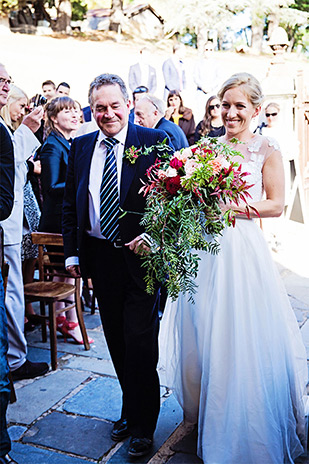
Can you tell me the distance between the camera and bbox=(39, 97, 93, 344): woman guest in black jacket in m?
4.84

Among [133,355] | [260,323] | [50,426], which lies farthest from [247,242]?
[50,426]

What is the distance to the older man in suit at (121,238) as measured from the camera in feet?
9.92

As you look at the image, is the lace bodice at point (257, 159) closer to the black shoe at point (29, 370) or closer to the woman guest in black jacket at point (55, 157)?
the woman guest in black jacket at point (55, 157)

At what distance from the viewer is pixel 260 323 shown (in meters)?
2.90

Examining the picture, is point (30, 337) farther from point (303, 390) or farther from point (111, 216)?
point (303, 390)

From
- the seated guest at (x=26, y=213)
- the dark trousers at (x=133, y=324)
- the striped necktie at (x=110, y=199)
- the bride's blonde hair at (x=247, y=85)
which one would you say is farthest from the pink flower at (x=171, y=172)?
the seated guest at (x=26, y=213)

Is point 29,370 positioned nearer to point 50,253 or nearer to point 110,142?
point 50,253

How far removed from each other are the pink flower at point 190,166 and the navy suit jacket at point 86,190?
0.46m

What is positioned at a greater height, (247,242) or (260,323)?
(247,242)

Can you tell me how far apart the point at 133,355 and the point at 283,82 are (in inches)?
317

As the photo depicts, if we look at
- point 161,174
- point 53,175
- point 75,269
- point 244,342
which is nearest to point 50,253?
point 53,175

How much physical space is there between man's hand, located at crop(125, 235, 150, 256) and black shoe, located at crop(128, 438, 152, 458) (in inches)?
43.5

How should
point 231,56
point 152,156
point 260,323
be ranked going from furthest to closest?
1. point 231,56
2. point 152,156
3. point 260,323

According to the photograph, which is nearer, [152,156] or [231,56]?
[152,156]
